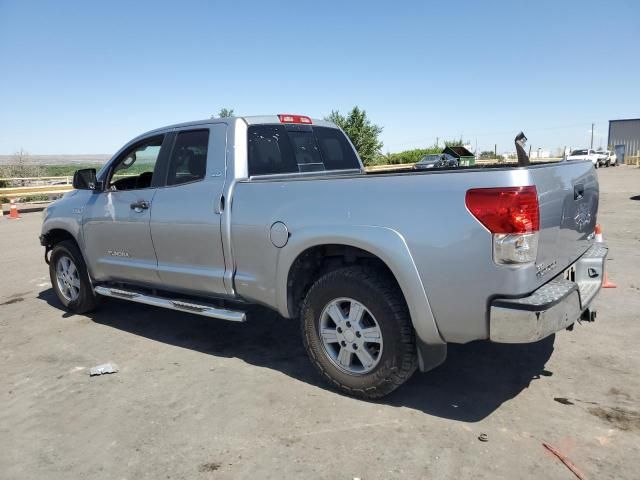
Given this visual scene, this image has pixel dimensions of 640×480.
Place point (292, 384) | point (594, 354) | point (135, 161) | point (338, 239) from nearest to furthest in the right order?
point (338, 239)
point (292, 384)
point (594, 354)
point (135, 161)

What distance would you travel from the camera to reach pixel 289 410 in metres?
3.36

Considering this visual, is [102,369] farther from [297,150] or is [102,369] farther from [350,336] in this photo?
[297,150]

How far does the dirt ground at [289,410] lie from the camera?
9.02 ft

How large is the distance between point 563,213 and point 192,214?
282 cm

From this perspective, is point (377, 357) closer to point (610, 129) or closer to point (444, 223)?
point (444, 223)

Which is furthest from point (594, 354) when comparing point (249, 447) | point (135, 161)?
point (135, 161)

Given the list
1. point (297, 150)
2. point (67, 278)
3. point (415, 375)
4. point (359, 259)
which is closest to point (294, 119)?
point (297, 150)

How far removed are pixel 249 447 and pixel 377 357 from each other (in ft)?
3.28

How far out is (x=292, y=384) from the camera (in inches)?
148

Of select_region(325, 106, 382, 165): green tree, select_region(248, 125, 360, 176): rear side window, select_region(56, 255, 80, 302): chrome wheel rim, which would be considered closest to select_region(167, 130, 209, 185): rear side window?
select_region(248, 125, 360, 176): rear side window

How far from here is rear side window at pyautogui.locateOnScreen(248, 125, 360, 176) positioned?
4281 mm

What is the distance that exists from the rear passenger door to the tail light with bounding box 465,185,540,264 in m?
2.13

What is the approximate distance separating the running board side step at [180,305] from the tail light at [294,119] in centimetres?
183

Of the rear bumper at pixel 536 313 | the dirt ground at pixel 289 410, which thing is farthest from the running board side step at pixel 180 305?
the rear bumper at pixel 536 313
